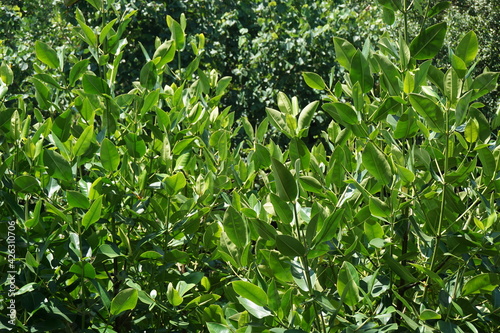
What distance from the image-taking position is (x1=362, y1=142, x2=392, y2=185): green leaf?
3.28ft

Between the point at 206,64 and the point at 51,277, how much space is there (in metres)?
6.41

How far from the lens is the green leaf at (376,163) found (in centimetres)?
100

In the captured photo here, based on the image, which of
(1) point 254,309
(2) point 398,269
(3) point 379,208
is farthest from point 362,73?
(1) point 254,309

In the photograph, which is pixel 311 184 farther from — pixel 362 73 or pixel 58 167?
pixel 58 167

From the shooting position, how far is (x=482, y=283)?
968mm

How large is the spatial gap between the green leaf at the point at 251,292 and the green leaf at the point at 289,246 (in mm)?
93

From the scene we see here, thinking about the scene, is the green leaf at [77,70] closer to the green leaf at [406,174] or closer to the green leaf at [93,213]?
the green leaf at [93,213]

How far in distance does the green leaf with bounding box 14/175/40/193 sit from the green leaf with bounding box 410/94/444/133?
709 mm

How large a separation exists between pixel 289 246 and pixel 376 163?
26 centimetres

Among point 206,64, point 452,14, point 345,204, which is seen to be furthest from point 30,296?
point 452,14

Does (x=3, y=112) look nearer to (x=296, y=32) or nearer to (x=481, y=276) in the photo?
(x=481, y=276)

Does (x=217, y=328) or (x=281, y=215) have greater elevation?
(x=281, y=215)

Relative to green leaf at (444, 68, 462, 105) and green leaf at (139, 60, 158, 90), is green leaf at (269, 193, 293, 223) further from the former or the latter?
green leaf at (139, 60, 158, 90)

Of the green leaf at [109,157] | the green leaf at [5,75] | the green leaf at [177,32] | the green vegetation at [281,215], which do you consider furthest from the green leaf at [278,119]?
the green leaf at [5,75]
